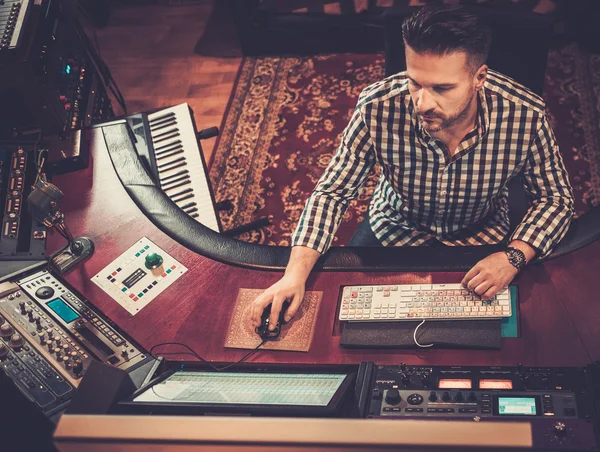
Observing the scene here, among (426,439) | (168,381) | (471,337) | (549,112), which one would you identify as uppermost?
(549,112)

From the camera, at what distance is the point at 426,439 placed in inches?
40.1

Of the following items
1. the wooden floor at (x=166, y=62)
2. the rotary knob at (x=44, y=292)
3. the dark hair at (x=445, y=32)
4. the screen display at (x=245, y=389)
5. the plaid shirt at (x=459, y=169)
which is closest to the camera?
the screen display at (x=245, y=389)

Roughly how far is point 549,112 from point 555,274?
6.47 feet

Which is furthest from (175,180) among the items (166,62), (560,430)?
(166,62)

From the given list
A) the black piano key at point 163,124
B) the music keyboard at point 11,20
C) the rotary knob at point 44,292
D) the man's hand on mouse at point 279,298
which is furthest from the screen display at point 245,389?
the music keyboard at point 11,20

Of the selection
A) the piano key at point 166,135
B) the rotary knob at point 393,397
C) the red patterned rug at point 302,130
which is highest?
the red patterned rug at point 302,130

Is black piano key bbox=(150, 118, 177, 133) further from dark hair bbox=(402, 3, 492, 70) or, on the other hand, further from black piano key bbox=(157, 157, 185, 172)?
dark hair bbox=(402, 3, 492, 70)

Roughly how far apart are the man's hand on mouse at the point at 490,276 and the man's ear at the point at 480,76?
433 millimetres

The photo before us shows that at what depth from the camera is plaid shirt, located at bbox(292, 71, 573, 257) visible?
1.96 m

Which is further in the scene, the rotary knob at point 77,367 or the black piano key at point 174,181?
the black piano key at point 174,181

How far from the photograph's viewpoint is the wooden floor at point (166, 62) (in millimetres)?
4203

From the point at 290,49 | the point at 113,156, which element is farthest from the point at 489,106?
the point at 290,49

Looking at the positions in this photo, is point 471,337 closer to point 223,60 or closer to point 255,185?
point 255,185

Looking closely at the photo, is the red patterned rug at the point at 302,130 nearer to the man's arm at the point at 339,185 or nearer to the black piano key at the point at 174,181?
the black piano key at the point at 174,181
